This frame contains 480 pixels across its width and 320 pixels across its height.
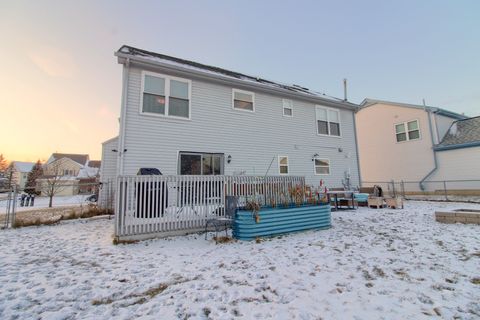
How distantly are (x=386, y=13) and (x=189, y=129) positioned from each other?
40.8ft

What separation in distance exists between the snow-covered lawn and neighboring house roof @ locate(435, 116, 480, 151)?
12.3m

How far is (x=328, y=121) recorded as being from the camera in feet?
41.4

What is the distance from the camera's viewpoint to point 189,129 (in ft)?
29.1

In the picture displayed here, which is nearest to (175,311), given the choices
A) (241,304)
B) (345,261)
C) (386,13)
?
(241,304)

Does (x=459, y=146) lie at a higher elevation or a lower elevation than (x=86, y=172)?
lower

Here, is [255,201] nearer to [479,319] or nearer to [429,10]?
[479,319]

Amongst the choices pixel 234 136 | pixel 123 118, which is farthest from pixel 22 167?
pixel 234 136

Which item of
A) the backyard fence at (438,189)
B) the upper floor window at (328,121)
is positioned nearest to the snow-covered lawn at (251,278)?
the upper floor window at (328,121)

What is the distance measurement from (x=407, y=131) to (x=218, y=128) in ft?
50.3

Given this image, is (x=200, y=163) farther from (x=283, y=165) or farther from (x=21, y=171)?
(x=21, y=171)

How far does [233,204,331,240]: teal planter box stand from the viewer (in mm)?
5176

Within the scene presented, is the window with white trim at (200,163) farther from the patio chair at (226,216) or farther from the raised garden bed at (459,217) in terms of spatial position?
the raised garden bed at (459,217)

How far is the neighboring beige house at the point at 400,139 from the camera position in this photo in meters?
15.4

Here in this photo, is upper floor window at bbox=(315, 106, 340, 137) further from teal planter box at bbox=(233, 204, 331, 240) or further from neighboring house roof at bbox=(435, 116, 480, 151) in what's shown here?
neighboring house roof at bbox=(435, 116, 480, 151)
